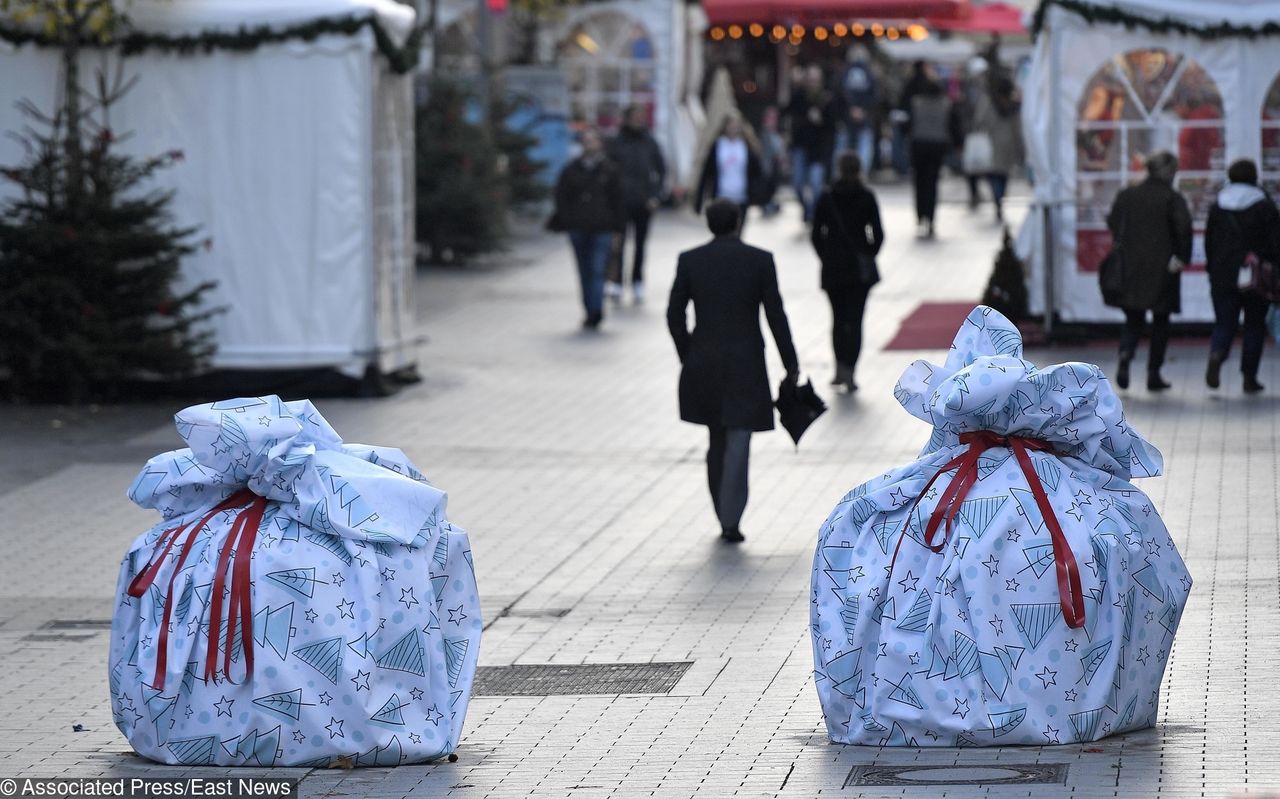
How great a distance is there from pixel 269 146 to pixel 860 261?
4.34 m

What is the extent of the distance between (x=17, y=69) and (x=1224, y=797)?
39.1 feet

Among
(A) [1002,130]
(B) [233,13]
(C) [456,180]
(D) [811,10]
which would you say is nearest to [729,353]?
(B) [233,13]

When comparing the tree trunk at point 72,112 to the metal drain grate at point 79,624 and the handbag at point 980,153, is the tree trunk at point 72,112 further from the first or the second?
the handbag at point 980,153

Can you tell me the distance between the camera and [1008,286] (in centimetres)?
1702

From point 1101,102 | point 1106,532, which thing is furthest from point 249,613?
point 1101,102

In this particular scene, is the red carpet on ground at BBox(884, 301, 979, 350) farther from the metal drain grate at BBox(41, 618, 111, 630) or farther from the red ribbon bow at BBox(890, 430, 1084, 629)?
the red ribbon bow at BBox(890, 430, 1084, 629)

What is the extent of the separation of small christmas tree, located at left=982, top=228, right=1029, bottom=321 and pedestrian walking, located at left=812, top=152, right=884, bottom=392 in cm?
196

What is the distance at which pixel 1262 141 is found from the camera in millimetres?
16625

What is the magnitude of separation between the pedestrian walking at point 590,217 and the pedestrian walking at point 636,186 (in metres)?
1.64

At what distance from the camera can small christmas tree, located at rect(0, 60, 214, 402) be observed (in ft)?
48.8

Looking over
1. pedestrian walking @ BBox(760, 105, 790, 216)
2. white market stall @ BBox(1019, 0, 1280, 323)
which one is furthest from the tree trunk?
pedestrian walking @ BBox(760, 105, 790, 216)

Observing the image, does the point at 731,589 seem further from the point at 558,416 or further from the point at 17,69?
the point at 17,69

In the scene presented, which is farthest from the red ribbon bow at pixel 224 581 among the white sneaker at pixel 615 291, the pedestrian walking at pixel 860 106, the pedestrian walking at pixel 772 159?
the pedestrian walking at pixel 860 106

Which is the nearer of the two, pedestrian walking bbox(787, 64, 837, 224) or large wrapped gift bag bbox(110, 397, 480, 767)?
large wrapped gift bag bbox(110, 397, 480, 767)
